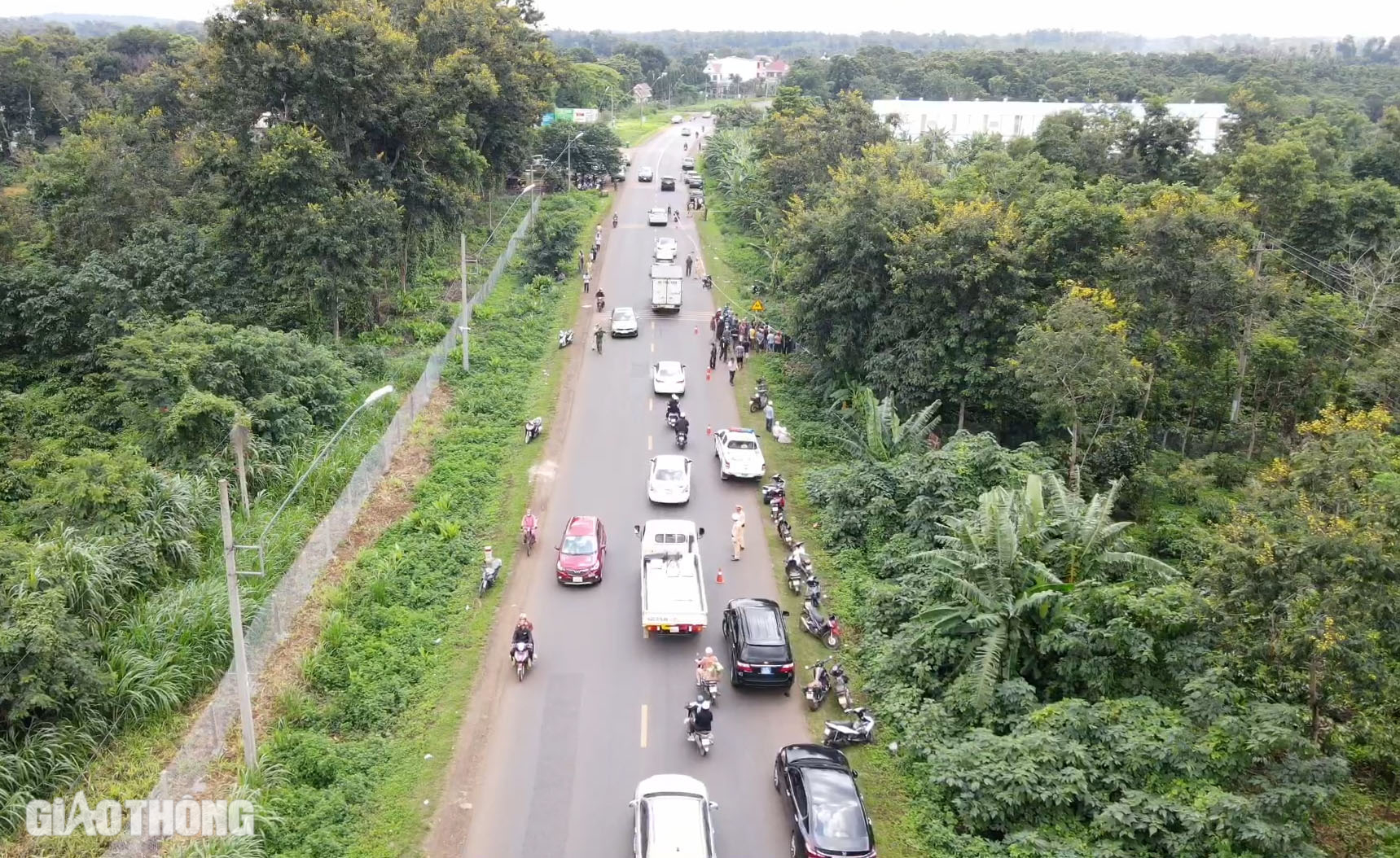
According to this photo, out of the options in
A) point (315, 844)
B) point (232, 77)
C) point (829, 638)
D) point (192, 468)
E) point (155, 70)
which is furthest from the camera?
point (155, 70)

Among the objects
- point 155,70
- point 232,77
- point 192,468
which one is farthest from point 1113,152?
point 155,70

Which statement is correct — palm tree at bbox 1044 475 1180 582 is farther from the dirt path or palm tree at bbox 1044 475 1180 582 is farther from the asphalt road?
the dirt path

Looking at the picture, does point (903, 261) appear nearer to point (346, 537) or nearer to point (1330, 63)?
point (346, 537)

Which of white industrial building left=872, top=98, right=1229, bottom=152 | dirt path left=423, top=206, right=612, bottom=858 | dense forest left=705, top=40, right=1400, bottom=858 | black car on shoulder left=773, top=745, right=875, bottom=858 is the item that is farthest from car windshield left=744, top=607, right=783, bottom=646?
white industrial building left=872, top=98, right=1229, bottom=152

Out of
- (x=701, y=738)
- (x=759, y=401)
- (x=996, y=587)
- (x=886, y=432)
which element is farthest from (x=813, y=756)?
(x=759, y=401)

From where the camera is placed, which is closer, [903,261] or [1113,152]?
[903,261]

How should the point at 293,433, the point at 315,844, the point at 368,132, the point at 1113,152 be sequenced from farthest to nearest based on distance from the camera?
the point at 1113,152
the point at 368,132
the point at 293,433
the point at 315,844

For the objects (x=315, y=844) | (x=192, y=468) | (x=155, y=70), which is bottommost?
(x=315, y=844)
